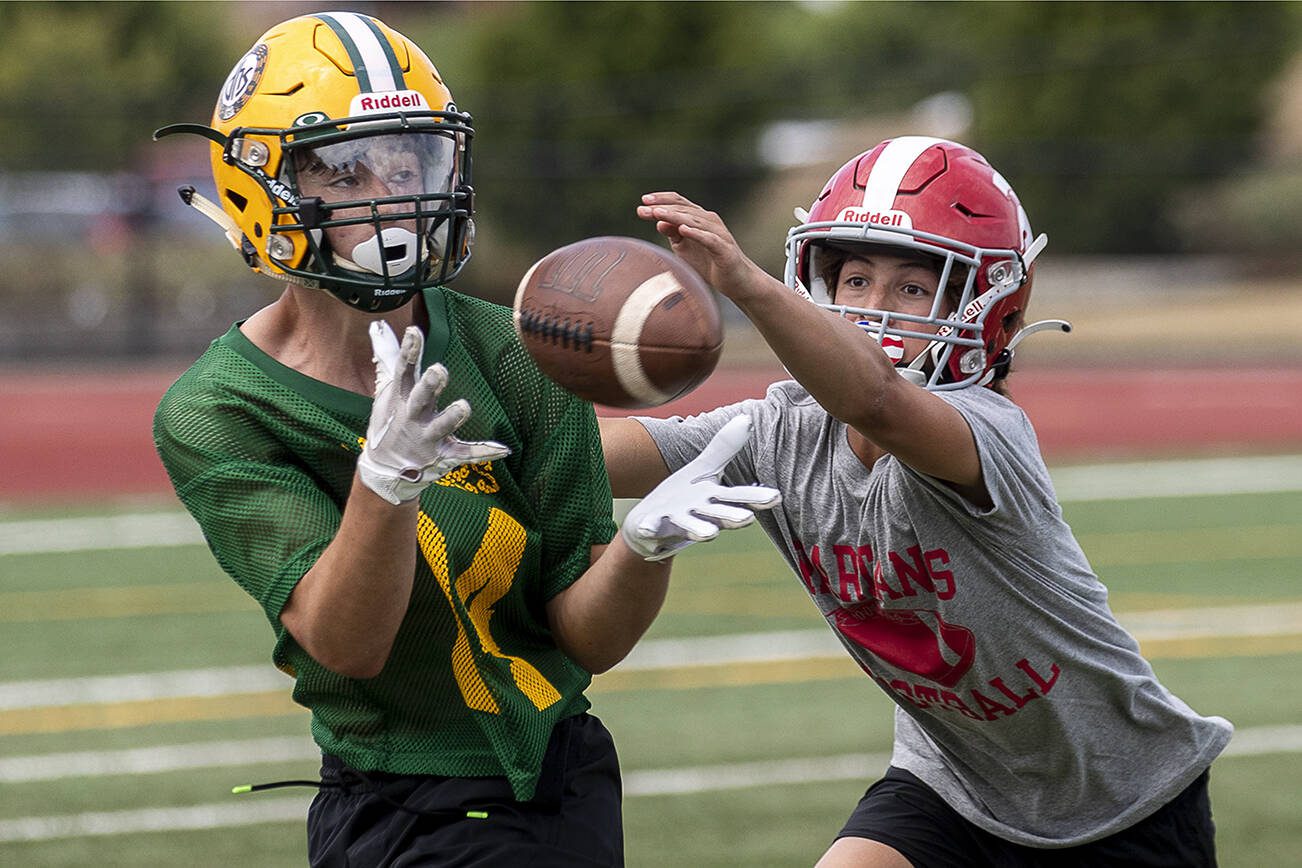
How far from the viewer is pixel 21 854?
5.32 meters

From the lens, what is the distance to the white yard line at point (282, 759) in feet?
18.2

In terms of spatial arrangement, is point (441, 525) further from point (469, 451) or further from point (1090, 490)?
point (1090, 490)

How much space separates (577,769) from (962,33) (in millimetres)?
32267

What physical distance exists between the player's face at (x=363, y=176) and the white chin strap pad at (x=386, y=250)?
0.04ft

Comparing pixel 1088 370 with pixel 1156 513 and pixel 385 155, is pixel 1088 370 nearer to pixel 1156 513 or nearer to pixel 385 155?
pixel 1156 513

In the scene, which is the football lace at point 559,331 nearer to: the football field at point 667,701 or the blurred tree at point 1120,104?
the football field at point 667,701

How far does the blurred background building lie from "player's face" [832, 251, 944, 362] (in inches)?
652

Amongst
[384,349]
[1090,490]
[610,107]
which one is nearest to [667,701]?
[384,349]

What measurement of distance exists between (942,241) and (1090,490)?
10.1m

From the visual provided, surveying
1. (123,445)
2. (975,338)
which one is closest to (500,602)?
(975,338)

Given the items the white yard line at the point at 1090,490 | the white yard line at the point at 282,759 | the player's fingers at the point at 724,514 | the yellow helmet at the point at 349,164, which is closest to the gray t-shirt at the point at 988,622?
the player's fingers at the point at 724,514

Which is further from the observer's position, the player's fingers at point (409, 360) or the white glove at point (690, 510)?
the white glove at point (690, 510)

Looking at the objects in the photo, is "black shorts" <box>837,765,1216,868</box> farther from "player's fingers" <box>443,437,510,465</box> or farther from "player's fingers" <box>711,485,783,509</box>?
"player's fingers" <box>443,437,510,465</box>

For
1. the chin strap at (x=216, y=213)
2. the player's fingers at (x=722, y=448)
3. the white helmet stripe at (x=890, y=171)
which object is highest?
the white helmet stripe at (x=890, y=171)
